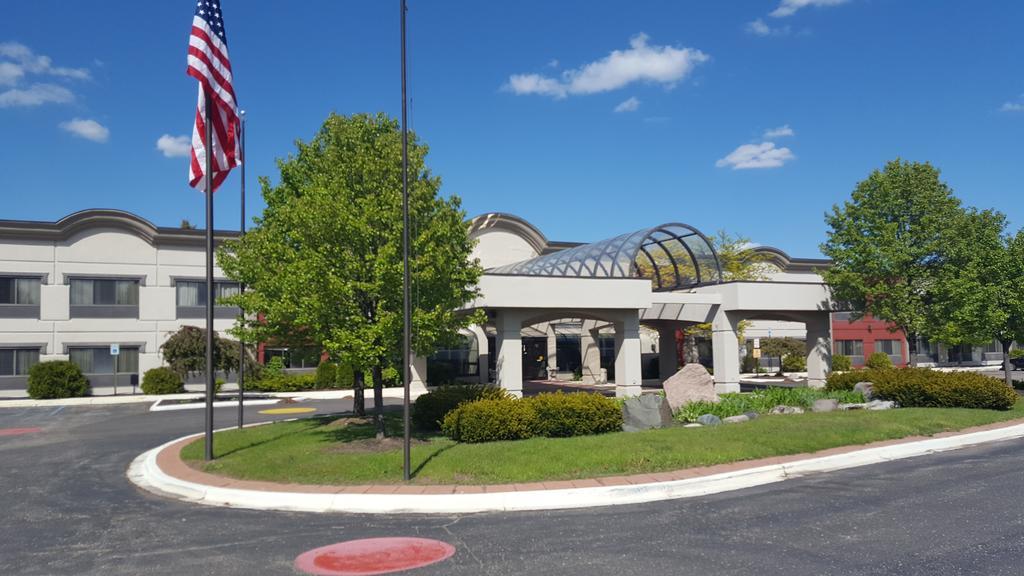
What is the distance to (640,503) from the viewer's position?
1127cm

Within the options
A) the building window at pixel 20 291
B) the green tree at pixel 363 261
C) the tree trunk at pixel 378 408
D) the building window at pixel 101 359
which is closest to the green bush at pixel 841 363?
the green tree at pixel 363 261

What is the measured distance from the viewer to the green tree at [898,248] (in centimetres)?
3169

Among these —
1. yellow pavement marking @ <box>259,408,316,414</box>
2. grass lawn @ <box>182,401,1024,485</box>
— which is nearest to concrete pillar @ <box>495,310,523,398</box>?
grass lawn @ <box>182,401,1024,485</box>

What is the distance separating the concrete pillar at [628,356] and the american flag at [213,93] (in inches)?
692

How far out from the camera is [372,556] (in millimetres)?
8680

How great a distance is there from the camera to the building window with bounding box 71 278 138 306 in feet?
126

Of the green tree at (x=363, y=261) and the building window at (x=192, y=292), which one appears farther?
the building window at (x=192, y=292)

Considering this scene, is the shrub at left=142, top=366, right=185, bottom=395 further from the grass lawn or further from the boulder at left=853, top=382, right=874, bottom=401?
the boulder at left=853, top=382, right=874, bottom=401

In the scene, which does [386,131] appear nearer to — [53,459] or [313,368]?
[53,459]

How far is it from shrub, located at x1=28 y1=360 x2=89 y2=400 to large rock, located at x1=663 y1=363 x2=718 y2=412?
102 ft

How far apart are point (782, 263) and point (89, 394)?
49039 millimetres

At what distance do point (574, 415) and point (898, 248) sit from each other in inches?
871

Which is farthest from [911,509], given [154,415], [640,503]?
[154,415]

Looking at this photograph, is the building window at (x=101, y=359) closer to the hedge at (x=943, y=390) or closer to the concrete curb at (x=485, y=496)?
the concrete curb at (x=485, y=496)
